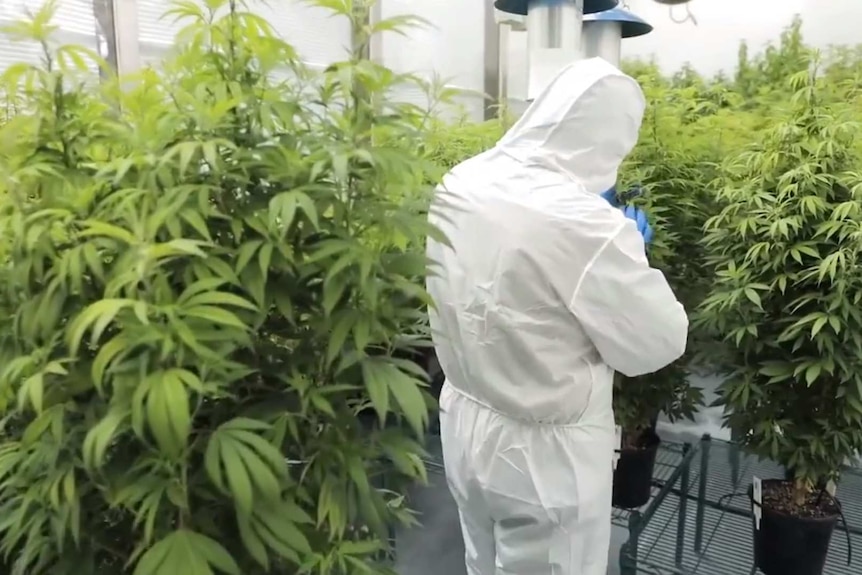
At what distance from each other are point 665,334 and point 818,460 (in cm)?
84

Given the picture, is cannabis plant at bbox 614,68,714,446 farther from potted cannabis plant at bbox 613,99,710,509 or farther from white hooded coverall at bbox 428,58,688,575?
white hooded coverall at bbox 428,58,688,575

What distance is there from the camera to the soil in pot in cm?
193

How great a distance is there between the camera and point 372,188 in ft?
2.93

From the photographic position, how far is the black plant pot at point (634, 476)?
8.01ft

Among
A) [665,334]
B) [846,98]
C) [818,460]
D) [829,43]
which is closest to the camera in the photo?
[665,334]

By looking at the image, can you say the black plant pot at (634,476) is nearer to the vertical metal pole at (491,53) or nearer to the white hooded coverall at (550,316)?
the white hooded coverall at (550,316)

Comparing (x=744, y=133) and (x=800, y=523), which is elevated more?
(x=744, y=133)

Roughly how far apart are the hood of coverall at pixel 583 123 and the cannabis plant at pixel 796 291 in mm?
531

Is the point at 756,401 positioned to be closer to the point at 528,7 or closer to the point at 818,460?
the point at 818,460

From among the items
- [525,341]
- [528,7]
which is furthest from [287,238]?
[528,7]

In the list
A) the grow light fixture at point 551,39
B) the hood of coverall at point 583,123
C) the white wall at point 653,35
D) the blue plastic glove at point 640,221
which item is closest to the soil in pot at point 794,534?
the blue plastic glove at point 640,221

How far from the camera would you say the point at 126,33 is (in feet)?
8.13

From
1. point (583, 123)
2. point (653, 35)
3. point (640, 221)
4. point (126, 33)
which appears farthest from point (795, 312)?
point (653, 35)

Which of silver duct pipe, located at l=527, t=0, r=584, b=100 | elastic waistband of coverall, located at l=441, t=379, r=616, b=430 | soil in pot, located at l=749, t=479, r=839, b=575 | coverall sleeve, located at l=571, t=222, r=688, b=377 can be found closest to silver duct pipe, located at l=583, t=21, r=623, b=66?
silver duct pipe, located at l=527, t=0, r=584, b=100
